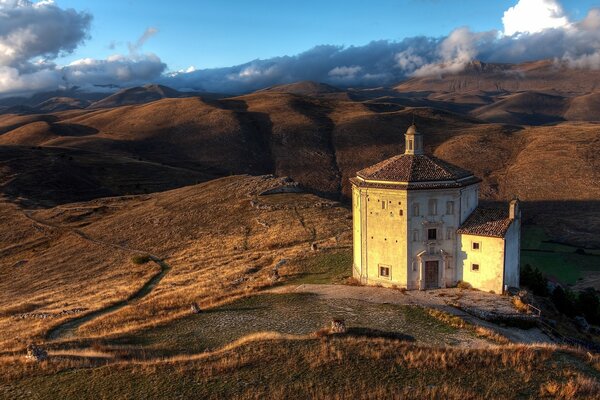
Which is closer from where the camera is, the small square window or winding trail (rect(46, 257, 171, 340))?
winding trail (rect(46, 257, 171, 340))

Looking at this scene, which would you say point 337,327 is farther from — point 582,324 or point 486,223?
point 582,324

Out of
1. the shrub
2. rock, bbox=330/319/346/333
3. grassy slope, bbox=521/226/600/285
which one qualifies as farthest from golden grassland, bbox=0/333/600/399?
grassy slope, bbox=521/226/600/285

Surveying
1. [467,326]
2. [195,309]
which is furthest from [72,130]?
[467,326]

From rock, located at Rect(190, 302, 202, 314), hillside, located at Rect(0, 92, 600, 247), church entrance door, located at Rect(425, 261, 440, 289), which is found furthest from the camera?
hillside, located at Rect(0, 92, 600, 247)

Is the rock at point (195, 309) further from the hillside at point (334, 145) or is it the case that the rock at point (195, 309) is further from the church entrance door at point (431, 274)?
the hillside at point (334, 145)

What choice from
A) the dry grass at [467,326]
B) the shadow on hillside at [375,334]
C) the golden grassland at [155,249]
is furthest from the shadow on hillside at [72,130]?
the shadow on hillside at [375,334]

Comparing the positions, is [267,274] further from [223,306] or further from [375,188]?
[375,188]

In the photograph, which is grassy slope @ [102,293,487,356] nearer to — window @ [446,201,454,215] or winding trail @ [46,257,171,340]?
winding trail @ [46,257,171,340]
